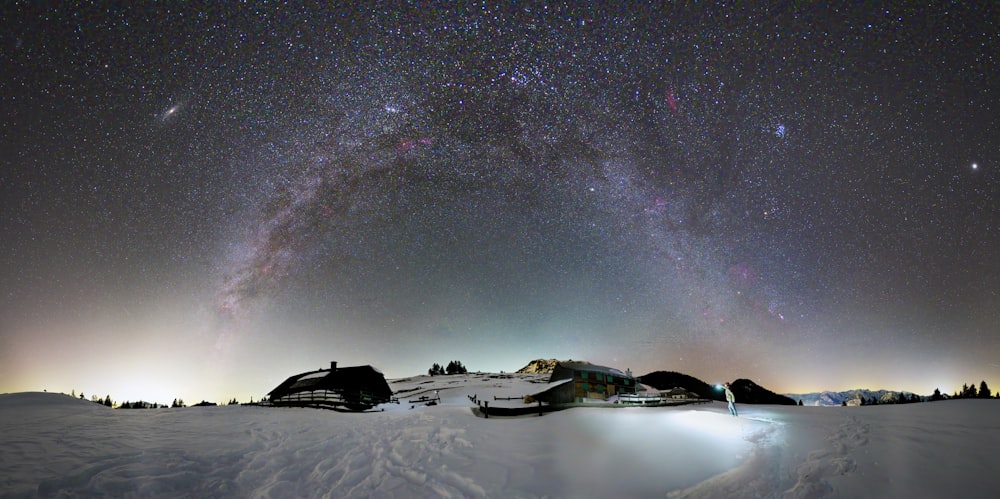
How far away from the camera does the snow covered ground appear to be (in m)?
8.40

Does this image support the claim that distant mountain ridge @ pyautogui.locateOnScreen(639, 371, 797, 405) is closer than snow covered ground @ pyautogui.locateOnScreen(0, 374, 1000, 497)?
No

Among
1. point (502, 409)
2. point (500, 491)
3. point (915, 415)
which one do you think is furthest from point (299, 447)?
point (915, 415)

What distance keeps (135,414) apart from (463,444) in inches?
631

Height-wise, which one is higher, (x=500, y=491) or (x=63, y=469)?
(x=63, y=469)

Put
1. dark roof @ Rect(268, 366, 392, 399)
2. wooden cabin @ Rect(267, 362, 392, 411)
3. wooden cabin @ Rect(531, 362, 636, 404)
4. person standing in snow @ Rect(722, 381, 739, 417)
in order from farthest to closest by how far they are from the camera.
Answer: wooden cabin @ Rect(531, 362, 636, 404) → dark roof @ Rect(268, 366, 392, 399) → wooden cabin @ Rect(267, 362, 392, 411) → person standing in snow @ Rect(722, 381, 739, 417)

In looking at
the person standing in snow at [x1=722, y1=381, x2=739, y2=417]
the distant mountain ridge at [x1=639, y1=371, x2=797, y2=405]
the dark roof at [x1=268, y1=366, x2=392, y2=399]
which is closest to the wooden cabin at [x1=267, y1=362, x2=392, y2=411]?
the dark roof at [x1=268, y1=366, x2=392, y2=399]

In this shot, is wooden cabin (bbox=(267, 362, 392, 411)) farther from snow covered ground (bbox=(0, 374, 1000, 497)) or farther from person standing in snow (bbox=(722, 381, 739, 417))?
person standing in snow (bbox=(722, 381, 739, 417))

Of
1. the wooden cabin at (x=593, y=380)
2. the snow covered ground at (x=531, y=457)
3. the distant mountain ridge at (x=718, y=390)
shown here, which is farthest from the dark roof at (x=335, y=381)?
the distant mountain ridge at (x=718, y=390)

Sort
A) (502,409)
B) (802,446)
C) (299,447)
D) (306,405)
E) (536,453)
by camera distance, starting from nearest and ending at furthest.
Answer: (802,446)
(536,453)
(299,447)
(502,409)
(306,405)

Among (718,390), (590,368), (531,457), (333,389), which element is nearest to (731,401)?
(531,457)

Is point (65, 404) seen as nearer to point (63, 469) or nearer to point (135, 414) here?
point (135, 414)

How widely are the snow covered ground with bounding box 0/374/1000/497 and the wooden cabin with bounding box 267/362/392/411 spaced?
46.4 ft

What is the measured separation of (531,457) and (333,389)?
85.1 feet

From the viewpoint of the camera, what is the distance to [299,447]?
1372cm
